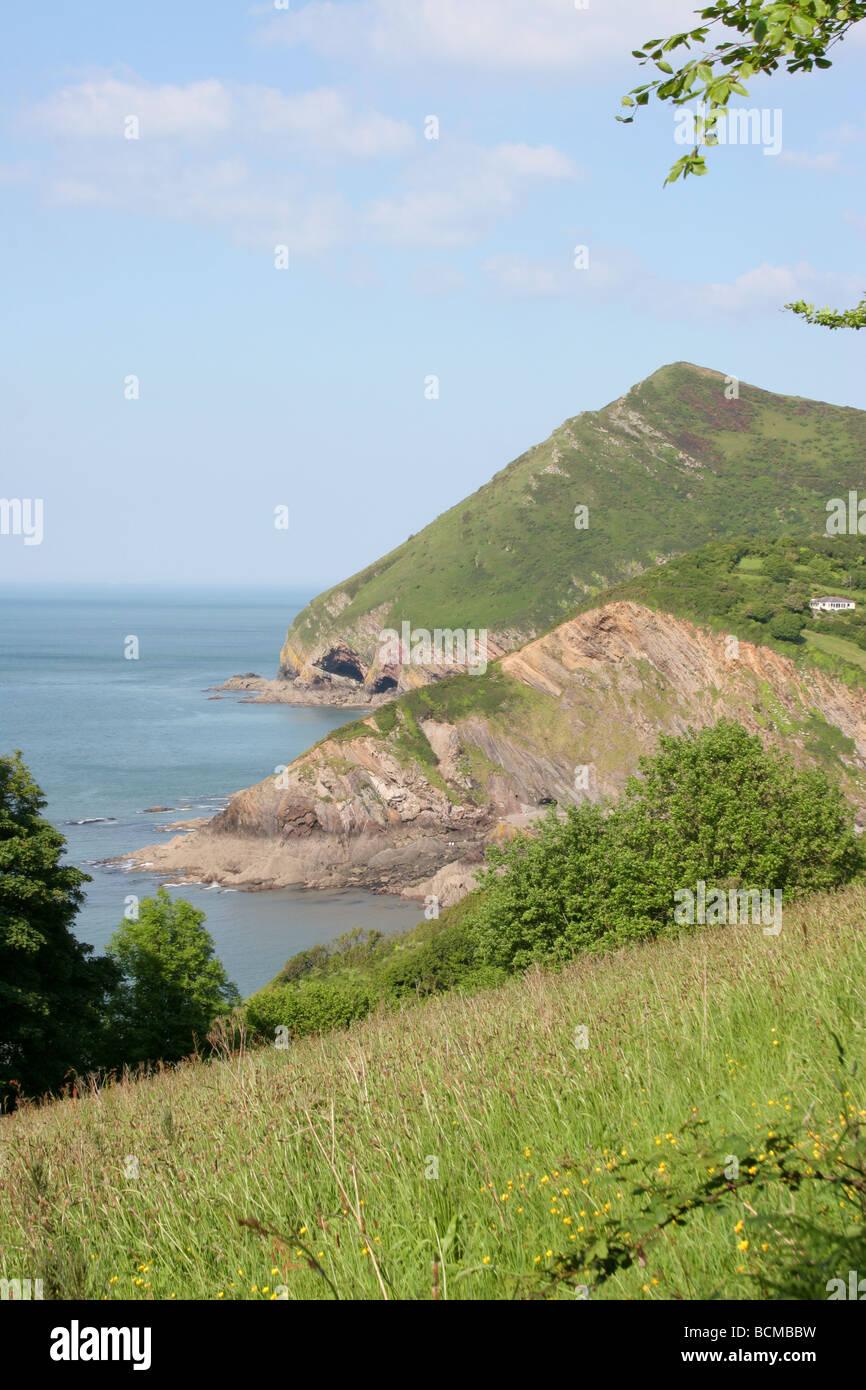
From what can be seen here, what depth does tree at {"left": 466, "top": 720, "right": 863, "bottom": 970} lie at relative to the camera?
28562 mm

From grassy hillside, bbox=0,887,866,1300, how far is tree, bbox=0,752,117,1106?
637 inches

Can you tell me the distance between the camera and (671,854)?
2909 cm

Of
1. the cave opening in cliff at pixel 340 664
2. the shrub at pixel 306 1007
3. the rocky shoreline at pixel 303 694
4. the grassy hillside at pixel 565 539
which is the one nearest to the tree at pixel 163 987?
the shrub at pixel 306 1007

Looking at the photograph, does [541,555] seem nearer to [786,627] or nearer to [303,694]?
[303,694]

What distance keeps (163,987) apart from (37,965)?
32.3 feet

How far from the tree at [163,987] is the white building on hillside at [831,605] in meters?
83.7

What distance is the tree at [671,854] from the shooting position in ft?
93.7

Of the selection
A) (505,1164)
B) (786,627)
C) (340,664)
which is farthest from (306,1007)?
(340,664)
